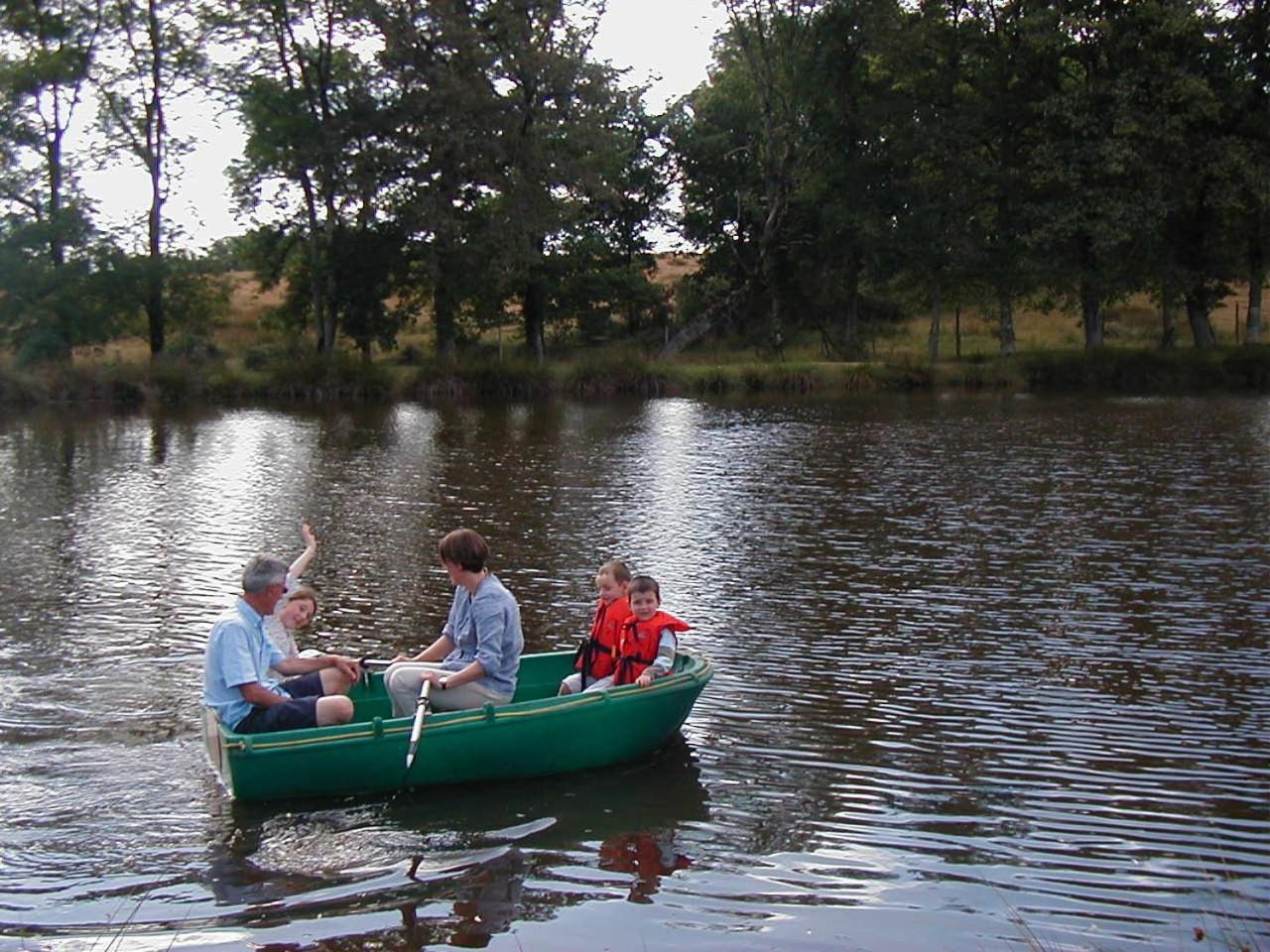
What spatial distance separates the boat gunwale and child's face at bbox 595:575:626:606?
0.61 metres

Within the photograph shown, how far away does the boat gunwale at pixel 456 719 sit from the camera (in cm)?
705

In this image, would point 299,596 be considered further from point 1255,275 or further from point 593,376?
point 1255,275

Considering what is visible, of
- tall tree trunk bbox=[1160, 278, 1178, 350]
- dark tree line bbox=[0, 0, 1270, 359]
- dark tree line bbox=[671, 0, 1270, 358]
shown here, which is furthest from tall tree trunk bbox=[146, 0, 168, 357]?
tall tree trunk bbox=[1160, 278, 1178, 350]

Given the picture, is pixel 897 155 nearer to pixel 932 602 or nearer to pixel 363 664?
pixel 932 602

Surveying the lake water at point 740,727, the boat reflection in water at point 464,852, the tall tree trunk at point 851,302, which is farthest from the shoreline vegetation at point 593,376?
the boat reflection in water at point 464,852

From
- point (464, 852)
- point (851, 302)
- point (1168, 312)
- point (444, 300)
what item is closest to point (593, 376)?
point (444, 300)

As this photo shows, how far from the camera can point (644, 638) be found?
26.5 ft

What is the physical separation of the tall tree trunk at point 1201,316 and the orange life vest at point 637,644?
36.8 metres

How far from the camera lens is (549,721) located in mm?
7500

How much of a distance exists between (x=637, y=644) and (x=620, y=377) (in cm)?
3176

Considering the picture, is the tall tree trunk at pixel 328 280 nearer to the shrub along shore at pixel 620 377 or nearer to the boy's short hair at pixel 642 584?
the shrub along shore at pixel 620 377

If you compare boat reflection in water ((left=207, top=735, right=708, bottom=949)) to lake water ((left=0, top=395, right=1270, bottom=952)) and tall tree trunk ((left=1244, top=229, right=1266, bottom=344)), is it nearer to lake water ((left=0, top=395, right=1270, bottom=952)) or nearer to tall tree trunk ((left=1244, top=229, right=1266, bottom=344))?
lake water ((left=0, top=395, right=1270, bottom=952))

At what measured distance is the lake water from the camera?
19.4 feet

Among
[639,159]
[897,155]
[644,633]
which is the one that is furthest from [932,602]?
[639,159]
